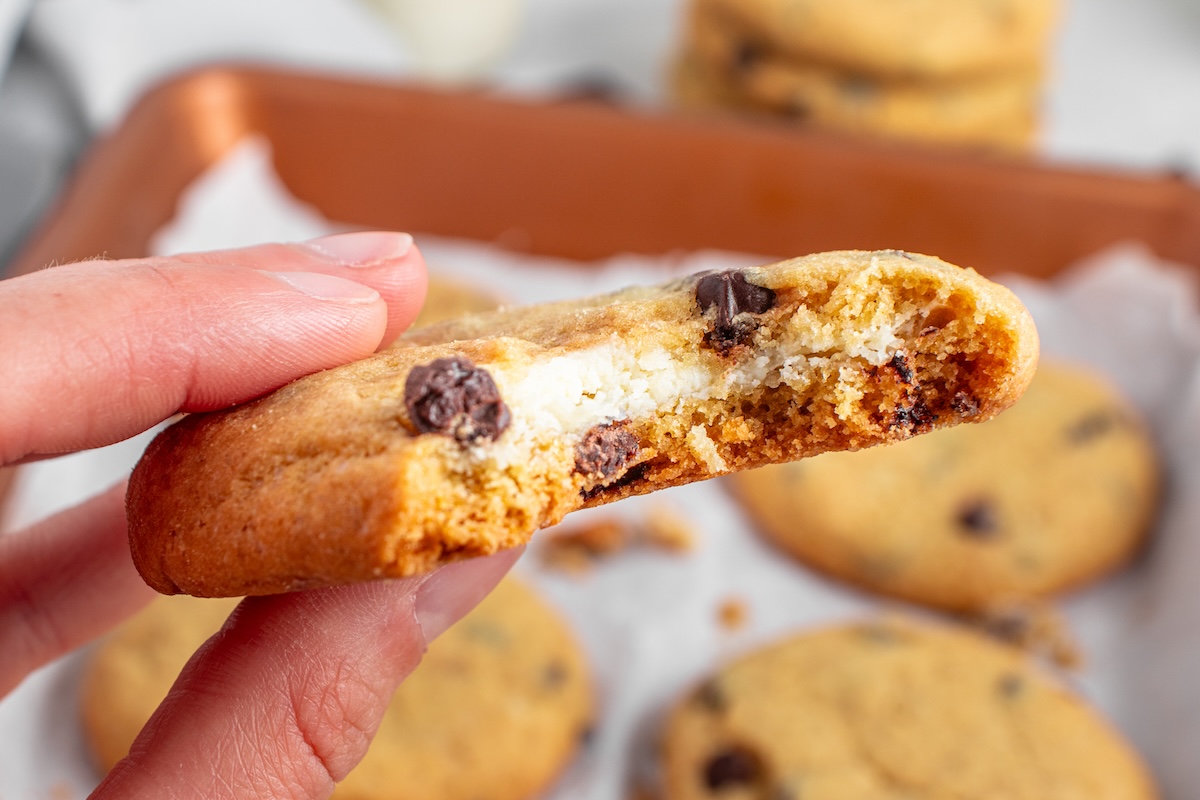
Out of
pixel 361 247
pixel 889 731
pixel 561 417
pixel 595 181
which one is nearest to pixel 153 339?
pixel 361 247

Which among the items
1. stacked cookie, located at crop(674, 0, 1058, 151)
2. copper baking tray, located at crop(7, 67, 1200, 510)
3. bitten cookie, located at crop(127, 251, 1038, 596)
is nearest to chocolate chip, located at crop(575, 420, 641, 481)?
bitten cookie, located at crop(127, 251, 1038, 596)

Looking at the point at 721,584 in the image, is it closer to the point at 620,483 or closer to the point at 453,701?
the point at 453,701

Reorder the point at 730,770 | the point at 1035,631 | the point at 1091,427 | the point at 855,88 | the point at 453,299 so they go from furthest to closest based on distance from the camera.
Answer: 1. the point at 855,88
2. the point at 453,299
3. the point at 1091,427
4. the point at 1035,631
5. the point at 730,770

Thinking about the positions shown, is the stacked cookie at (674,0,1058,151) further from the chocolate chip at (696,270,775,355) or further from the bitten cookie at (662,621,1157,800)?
the chocolate chip at (696,270,775,355)

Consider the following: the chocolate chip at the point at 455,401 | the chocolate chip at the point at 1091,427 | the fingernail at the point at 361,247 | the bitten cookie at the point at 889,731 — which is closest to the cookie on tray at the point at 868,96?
the chocolate chip at the point at 1091,427

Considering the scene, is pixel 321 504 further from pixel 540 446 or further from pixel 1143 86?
pixel 1143 86

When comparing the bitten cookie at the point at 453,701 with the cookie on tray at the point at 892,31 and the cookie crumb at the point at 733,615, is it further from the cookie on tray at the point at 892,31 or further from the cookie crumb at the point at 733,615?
the cookie on tray at the point at 892,31
